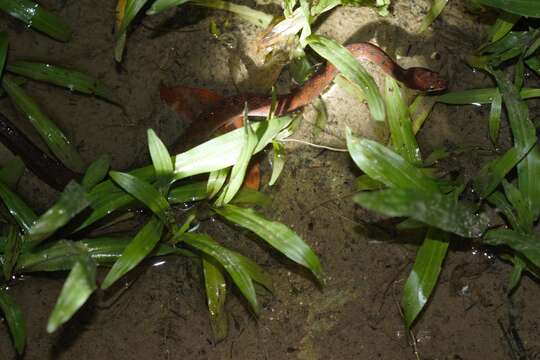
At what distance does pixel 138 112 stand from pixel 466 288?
83.5 inches

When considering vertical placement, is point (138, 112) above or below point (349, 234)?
above

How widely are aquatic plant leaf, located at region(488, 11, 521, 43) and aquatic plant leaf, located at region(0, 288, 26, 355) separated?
301 centimetres

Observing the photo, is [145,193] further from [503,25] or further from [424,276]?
[503,25]

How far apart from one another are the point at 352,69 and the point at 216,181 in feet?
3.01

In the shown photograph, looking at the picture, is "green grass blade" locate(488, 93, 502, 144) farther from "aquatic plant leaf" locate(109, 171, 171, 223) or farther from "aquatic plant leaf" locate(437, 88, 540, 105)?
"aquatic plant leaf" locate(109, 171, 171, 223)

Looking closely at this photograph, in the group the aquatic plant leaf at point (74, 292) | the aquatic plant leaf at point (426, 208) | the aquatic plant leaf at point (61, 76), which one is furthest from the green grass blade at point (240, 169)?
the aquatic plant leaf at point (61, 76)

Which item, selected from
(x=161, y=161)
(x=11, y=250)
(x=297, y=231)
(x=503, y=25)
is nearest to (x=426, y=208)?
(x=297, y=231)

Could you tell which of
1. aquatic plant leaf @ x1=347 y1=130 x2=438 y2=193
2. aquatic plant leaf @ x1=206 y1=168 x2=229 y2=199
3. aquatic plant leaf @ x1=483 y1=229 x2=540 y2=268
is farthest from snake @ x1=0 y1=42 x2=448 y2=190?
aquatic plant leaf @ x1=483 y1=229 x2=540 y2=268

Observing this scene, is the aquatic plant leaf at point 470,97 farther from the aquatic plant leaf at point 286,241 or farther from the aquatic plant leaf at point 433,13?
the aquatic plant leaf at point 286,241

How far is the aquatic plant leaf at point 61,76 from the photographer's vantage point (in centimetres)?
343

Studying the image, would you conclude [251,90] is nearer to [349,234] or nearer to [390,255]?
[349,234]

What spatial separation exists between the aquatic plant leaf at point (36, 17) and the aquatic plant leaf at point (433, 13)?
7.07 ft

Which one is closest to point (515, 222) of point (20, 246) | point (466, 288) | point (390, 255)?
point (466, 288)

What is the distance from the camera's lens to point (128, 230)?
10.6ft
